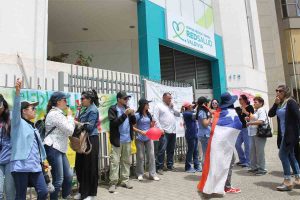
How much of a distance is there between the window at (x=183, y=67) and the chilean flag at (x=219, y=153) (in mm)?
11321

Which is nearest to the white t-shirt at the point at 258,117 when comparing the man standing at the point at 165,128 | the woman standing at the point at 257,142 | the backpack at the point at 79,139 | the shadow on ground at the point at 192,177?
the woman standing at the point at 257,142

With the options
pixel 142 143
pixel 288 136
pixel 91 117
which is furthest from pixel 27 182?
pixel 288 136

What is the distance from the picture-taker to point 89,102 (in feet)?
16.6

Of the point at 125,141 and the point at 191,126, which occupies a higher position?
the point at 191,126

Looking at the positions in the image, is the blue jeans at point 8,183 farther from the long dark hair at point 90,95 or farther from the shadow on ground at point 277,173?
the shadow on ground at point 277,173

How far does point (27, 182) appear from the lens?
141 inches

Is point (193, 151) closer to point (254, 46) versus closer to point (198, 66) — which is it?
point (198, 66)

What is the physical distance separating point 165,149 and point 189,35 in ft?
24.8

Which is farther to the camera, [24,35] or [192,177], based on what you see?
[24,35]

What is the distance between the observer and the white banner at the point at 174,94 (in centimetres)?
785

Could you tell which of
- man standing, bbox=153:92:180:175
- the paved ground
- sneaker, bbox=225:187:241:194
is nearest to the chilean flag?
the paved ground

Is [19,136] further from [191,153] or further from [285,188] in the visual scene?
[191,153]

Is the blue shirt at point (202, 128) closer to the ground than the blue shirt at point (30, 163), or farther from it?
farther from it

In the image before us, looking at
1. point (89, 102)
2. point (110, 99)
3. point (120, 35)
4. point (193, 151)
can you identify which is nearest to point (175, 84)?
point (193, 151)
